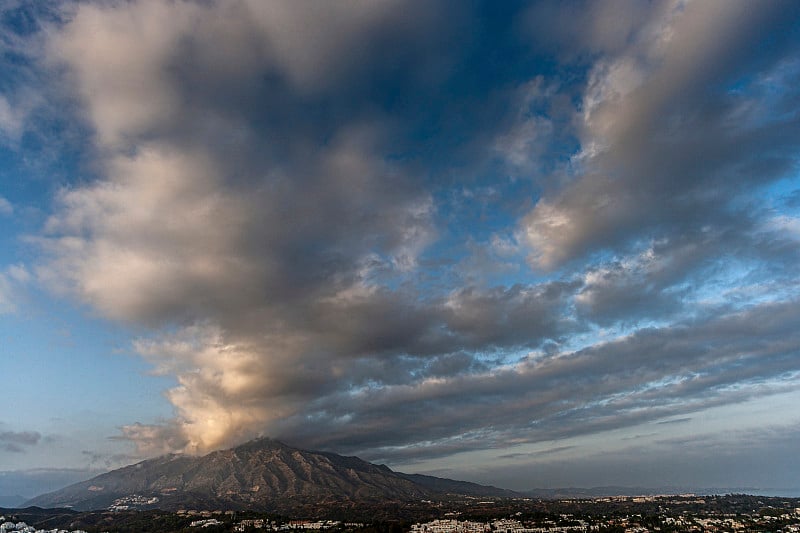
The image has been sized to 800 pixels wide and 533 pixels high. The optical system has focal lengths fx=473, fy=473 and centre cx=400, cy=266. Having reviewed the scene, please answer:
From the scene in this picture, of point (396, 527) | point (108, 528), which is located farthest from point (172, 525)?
point (396, 527)

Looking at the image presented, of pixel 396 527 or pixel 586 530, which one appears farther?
pixel 396 527

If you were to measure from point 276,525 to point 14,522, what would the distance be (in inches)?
4053

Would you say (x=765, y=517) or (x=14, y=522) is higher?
(x=14, y=522)

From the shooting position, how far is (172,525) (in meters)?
189

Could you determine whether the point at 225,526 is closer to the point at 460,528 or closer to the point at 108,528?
the point at 108,528

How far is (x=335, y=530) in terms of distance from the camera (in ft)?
592

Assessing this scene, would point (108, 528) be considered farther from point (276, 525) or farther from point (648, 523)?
point (648, 523)

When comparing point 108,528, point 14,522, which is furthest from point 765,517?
point 14,522

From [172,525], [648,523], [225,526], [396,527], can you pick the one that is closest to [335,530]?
[396,527]

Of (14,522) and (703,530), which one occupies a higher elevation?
(14,522)

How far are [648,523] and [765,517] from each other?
51.6 meters

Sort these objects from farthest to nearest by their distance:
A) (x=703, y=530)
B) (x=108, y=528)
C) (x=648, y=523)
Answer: (x=108, y=528) → (x=648, y=523) → (x=703, y=530)

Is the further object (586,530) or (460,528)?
(460,528)

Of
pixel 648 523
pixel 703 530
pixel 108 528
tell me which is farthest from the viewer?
pixel 108 528
